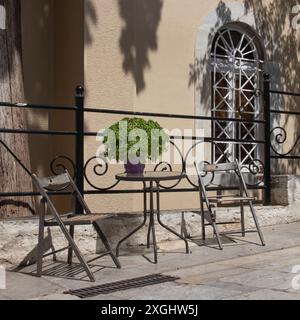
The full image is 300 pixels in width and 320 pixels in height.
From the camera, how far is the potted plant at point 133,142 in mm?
5387

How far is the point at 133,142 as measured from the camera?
539 cm

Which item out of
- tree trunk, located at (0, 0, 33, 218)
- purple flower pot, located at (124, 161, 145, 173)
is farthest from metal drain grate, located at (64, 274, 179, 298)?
tree trunk, located at (0, 0, 33, 218)

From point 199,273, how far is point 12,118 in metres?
2.54

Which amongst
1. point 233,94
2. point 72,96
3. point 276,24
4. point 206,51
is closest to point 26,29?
point 72,96

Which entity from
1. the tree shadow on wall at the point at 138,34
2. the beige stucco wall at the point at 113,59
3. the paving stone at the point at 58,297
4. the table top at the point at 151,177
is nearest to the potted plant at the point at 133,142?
the table top at the point at 151,177

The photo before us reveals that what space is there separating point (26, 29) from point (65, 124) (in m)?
1.32

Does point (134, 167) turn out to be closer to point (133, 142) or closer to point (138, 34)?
point (133, 142)

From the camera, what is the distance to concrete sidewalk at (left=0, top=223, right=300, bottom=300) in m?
4.14

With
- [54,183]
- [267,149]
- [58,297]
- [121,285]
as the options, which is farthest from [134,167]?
[267,149]

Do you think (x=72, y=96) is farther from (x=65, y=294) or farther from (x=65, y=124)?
(x=65, y=294)

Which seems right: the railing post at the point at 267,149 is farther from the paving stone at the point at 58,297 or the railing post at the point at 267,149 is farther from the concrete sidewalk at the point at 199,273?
Answer: the paving stone at the point at 58,297

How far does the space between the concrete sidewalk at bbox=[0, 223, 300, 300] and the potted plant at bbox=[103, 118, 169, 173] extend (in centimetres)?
97

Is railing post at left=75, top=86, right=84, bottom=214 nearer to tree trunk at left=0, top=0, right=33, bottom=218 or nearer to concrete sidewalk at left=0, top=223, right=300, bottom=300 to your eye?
tree trunk at left=0, top=0, right=33, bottom=218

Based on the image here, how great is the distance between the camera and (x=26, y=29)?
731 centimetres
